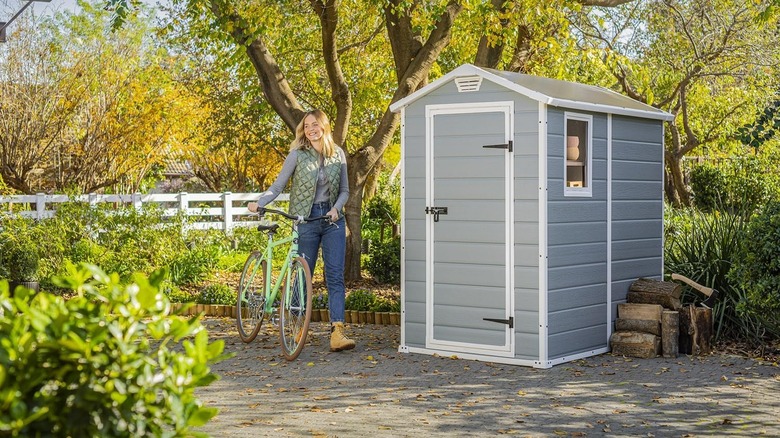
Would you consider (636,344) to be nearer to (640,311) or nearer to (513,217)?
(640,311)

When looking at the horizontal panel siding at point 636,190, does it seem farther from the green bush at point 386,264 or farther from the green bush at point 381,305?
the green bush at point 386,264

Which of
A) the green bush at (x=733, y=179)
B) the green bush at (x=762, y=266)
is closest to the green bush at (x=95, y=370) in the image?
the green bush at (x=762, y=266)

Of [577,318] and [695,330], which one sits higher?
[577,318]

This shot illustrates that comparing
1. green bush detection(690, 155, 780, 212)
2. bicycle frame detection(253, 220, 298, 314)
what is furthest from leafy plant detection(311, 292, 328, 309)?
green bush detection(690, 155, 780, 212)

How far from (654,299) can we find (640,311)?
0.68 feet

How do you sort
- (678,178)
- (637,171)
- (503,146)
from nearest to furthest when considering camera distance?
(503,146) → (637,171) → (678,178)

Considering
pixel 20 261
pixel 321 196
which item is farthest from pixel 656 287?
pixel 20 261

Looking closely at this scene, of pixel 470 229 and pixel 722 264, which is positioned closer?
pixel 470 229

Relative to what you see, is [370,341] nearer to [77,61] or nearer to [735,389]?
[735,389]

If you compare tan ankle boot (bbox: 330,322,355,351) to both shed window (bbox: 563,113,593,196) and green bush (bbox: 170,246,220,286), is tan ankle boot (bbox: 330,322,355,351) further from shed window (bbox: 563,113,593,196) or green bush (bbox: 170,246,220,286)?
green bush (bbox: 170,246,220,286)

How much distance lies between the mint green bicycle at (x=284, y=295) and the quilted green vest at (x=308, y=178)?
0.15 m

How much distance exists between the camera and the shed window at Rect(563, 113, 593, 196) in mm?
8352

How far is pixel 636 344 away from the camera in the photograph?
335 inches

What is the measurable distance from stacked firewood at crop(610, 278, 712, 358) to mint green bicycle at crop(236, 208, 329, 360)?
2.56 m
